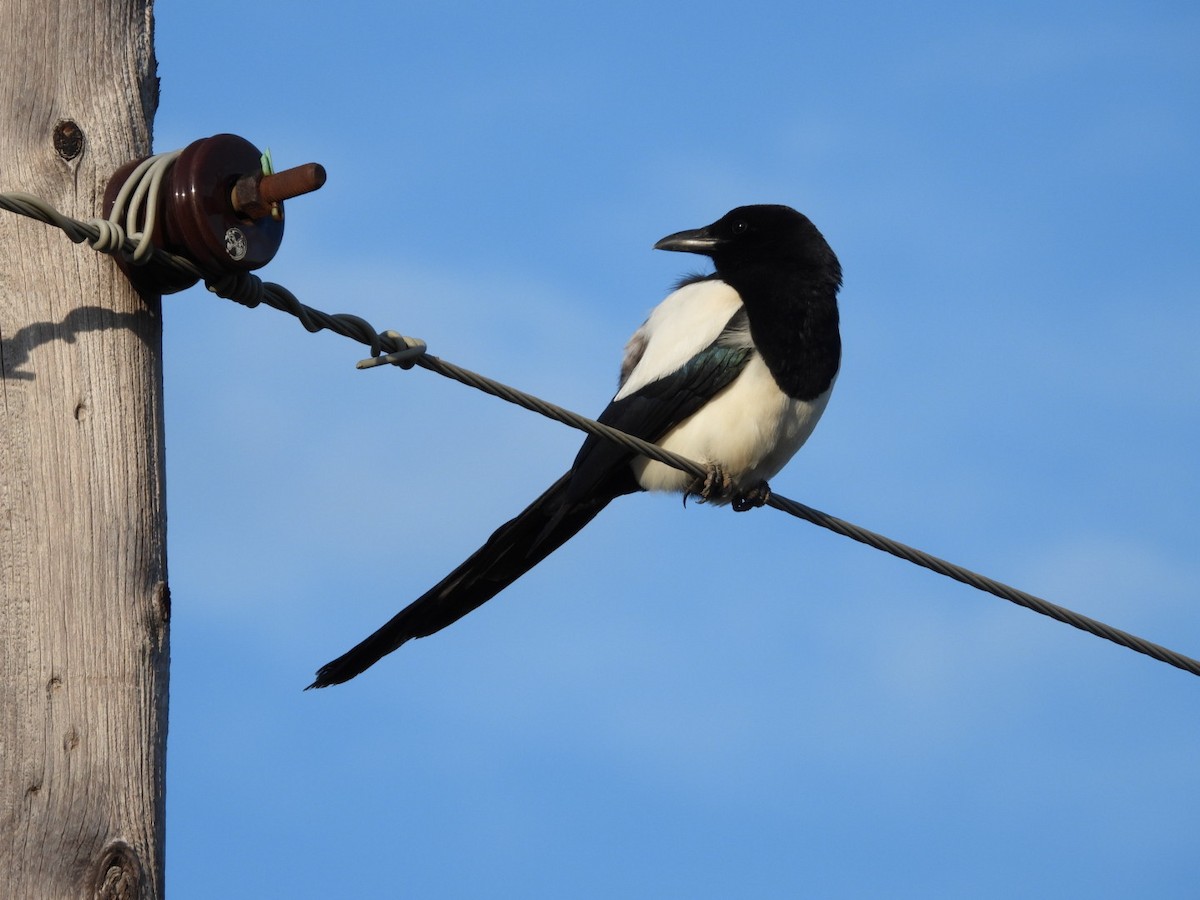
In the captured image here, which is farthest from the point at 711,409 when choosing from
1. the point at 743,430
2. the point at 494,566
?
the point at 494,566

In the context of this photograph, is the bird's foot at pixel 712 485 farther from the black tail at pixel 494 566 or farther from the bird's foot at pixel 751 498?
the black tail at pixel 494 566

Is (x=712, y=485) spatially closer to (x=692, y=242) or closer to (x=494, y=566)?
(x=494, y=566)

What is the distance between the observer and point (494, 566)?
4.84 m

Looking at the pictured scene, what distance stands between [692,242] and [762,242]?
0.34 metres

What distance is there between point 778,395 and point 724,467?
0.32 m

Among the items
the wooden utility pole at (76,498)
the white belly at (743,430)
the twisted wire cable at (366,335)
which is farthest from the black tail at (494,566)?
the wooden utility pole at (76,498)

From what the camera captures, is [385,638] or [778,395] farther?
[778,395]

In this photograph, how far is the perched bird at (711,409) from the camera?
490cm

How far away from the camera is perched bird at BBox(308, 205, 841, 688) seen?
4898 millimetres

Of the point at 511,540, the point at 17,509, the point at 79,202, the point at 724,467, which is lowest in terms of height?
the point at 17,509

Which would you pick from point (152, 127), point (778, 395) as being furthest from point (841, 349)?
point (152, 127)

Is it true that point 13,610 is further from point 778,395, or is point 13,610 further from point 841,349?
point 841,349

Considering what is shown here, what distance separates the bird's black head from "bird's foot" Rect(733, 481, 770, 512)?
2.86ft

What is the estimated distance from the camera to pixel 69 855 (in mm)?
2166
